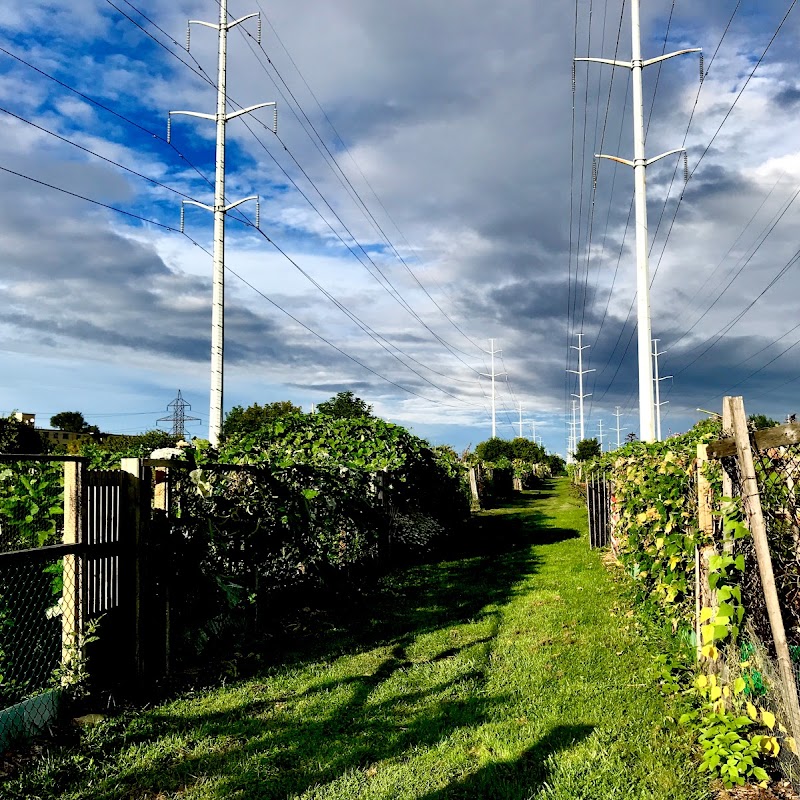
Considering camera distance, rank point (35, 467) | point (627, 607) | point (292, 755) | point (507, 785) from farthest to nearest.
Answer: point (627, 607) → point (35, 467) → point (292, 755) → point (507, 785)

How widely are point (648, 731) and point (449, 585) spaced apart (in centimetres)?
581

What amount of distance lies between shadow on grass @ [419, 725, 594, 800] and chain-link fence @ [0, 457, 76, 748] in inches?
110

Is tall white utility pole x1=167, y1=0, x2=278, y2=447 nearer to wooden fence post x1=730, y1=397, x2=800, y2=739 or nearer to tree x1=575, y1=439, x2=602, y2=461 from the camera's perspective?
wooden fence post x1=730, y1=397, x2=800, y2=739

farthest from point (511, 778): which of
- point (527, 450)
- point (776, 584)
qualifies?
point (527, 450)

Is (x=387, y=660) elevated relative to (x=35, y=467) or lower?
lower

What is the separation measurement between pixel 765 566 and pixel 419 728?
2.53 meters

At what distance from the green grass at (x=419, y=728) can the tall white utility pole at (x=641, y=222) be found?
7.56 meters

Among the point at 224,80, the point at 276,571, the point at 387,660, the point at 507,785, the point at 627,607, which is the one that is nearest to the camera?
the point at 507,785

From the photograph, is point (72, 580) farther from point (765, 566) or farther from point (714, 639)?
point (765, 566)

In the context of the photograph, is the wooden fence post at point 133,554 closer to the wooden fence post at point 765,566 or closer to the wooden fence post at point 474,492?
the wooden fence post at point 765,566

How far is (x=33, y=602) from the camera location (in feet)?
16.1

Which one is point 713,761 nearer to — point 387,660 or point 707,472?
point 707,472

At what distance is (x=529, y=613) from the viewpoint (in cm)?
812

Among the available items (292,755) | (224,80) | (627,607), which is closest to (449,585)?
(627,607)
